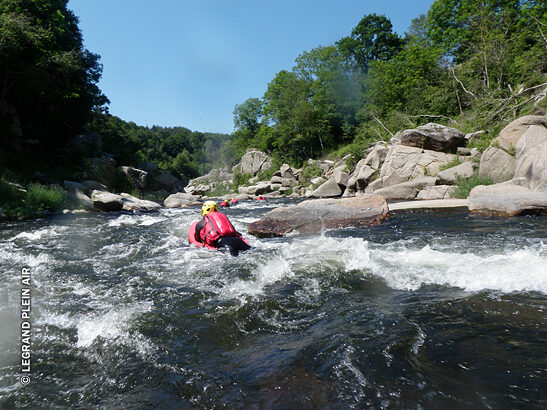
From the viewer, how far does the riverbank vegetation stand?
15906mm

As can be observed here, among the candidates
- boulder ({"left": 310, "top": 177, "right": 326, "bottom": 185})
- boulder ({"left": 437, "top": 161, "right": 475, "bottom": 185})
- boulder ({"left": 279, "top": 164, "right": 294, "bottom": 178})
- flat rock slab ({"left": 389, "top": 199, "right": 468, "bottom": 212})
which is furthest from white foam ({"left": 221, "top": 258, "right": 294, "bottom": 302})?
boulder ({"left": 279, "top": 164, "right": 294, "bottom": 178})

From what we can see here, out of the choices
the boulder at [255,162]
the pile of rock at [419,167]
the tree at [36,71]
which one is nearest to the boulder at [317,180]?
the pile of rock at [419,167]

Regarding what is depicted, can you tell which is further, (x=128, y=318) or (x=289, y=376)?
(x=128, y=318)

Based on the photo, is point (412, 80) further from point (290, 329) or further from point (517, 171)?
point (290, 329)

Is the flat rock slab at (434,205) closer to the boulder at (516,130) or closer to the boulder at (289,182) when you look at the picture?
the boulder at (516,130)

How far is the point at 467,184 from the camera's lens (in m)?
11.4

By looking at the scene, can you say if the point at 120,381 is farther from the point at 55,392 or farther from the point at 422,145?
the point at 422,145

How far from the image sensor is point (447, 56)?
27.0 meters

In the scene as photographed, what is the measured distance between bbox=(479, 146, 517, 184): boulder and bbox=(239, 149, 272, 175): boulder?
30.8m

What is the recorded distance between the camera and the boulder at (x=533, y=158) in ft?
27.4

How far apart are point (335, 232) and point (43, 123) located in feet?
79.1

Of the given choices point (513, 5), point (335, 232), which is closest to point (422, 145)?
point (335, 232)

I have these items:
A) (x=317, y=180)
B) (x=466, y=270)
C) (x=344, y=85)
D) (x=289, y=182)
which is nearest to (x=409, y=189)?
(x=466, y=270)

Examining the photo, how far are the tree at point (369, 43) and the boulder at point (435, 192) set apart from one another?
33.3 metres
